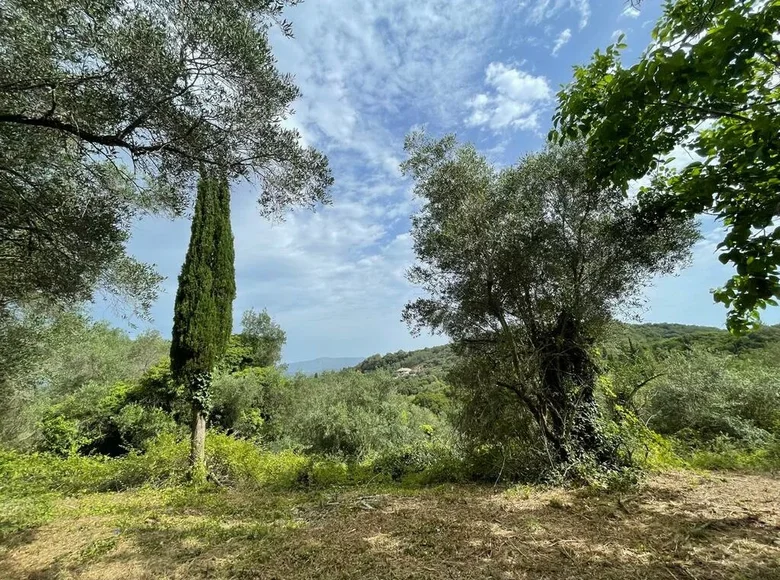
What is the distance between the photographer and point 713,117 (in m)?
3.38

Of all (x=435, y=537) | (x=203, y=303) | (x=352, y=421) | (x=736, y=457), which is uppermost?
(x=203, y=303)

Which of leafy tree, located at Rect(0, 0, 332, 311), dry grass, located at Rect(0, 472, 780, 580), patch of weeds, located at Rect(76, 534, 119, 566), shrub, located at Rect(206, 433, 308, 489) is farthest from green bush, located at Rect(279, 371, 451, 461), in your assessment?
leafy tree, located at Rect(0, 0, 332, 311)

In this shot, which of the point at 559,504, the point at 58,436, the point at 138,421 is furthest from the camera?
the point at 138,421

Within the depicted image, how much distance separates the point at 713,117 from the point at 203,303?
10429 millimetres

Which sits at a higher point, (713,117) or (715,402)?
(713,117)

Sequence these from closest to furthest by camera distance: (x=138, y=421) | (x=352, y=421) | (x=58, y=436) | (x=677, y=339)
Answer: (x=58, y=436) < (x=352, y=421) < (x=138, y=421) < (x=677, y=339)

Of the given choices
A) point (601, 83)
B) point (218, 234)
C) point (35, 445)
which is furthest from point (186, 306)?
point (601, 83)

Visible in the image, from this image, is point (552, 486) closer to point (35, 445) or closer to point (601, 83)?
point (601, 83)

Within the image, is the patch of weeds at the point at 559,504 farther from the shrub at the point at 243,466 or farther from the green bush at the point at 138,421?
the green bush at the point at 138,421

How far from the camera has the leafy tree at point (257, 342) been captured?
21.7 metres

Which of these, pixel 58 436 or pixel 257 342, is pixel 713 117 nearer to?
pixel 58 436

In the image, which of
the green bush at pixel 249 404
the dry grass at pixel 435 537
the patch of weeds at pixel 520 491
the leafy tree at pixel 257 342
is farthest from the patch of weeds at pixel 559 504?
the leafy tree at pixel 257 342

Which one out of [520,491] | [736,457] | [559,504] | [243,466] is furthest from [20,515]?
[736,457]

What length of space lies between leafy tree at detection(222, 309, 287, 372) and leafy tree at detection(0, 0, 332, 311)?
17.4 meters
